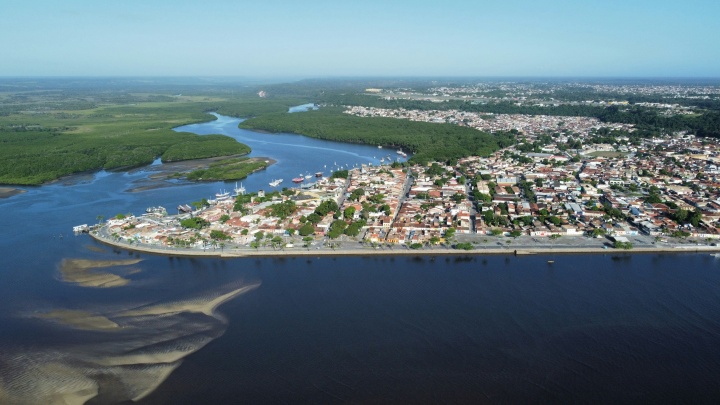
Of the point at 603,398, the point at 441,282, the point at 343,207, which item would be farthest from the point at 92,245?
the point at 603,398

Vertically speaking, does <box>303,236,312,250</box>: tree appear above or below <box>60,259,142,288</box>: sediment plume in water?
above

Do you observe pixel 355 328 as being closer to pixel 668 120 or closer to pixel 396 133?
pixel 396 133

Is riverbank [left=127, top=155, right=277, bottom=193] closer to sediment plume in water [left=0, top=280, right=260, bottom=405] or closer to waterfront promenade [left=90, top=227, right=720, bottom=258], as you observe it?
waterfront promenade [left=90, top=227, right=720, bottom=258]

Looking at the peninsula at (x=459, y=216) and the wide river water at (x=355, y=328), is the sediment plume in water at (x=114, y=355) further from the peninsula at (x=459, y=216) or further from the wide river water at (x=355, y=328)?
the peninsula at (x=459, y=216)

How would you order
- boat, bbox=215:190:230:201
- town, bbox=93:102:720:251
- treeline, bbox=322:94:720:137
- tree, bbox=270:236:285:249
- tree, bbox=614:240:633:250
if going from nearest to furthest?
tree, bbox=614:240:633:250, tree, bbox=270:236:285:249, town, bbox=93:102:720:251, boat, bbox=215:190:230:201, treeline, bbox=322:94:720:137

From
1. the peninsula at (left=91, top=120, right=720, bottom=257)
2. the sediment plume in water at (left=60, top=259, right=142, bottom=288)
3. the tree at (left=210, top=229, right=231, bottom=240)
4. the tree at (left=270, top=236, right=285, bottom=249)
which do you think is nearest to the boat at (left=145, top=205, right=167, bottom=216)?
the peninsula at (left=91, top=120, right=720, bottom=257)

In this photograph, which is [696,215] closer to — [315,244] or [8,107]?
[315,244]

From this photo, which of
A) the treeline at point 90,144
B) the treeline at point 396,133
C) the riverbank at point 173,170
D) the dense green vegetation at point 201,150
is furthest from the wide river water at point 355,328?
the treeline at point 396,133
